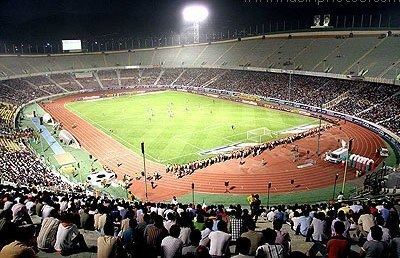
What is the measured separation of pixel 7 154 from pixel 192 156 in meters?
16.7

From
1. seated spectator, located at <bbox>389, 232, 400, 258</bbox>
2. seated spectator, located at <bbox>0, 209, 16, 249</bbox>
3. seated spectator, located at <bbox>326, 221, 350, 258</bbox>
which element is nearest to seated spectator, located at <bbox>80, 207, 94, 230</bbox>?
seated spectator, located at <bbox>0, 209, 16, 249</bbox>

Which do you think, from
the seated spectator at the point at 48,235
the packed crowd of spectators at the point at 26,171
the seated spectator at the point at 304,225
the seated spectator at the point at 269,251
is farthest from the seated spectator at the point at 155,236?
the packed crowd of spectators at the point at 26,171

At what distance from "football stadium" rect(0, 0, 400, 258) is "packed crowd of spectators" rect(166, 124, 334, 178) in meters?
0.16

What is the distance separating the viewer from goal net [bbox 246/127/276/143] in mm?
41500

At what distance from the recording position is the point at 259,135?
43.1 meters

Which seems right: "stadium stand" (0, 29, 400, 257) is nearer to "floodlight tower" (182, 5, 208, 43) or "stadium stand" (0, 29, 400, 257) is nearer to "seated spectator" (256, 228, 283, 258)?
"seated spectator" (256, 228, 283, 258)

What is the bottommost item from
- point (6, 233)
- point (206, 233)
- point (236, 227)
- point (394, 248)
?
point (236, 227)

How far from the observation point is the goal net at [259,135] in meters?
41.5

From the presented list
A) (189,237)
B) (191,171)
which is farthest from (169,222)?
(191,171)

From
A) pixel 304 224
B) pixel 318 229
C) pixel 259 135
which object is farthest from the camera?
pixel 259 135

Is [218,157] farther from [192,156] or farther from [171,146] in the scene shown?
[171,146]

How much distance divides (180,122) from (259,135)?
12711 mm

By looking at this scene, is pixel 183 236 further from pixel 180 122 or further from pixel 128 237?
pixel 180 122

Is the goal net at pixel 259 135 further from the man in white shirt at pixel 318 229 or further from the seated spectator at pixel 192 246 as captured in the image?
the seated spectator at pixel 192 246
